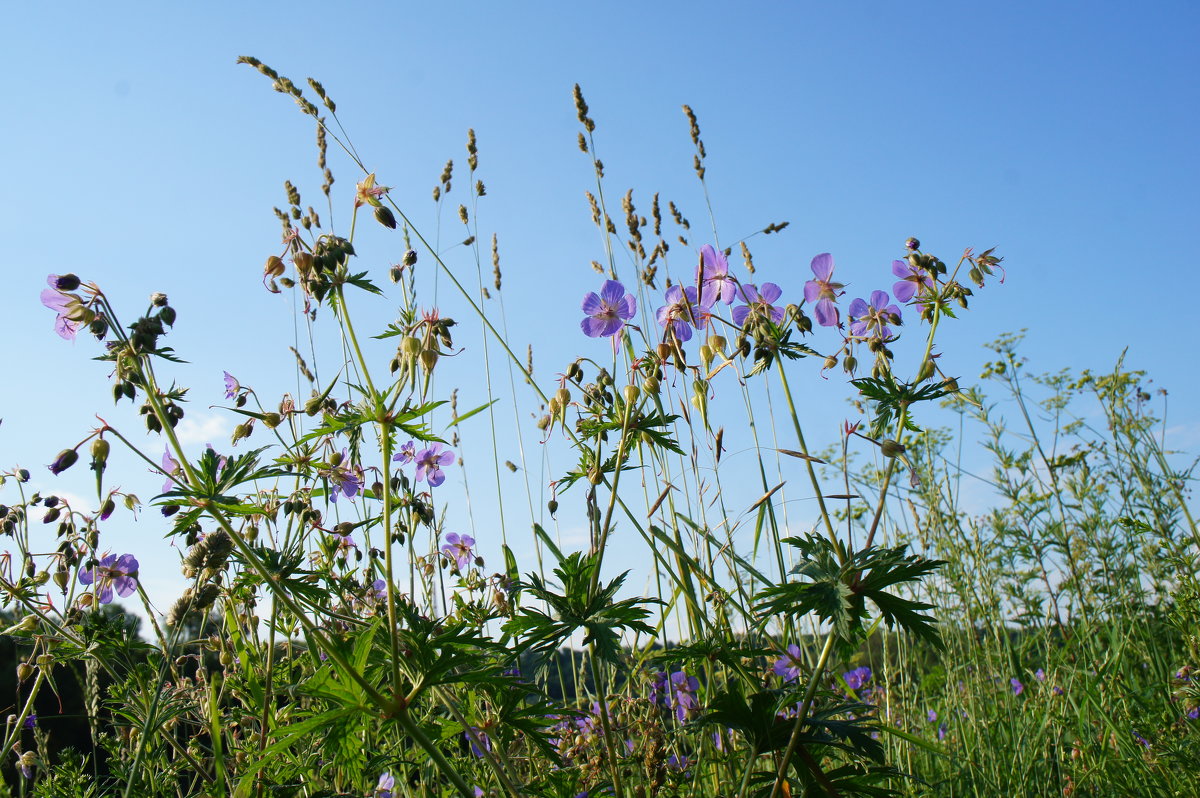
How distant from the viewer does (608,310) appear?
83.4 inches

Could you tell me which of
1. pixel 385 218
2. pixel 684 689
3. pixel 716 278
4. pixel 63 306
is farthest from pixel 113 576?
pixel 716 278

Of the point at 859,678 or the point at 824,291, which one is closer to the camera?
the point at 824,291

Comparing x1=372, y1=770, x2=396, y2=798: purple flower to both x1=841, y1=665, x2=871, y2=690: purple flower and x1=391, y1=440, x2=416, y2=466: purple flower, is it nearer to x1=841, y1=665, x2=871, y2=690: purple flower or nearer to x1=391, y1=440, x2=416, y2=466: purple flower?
x1=391, y1=440, x2=416, y2=466: purple flower

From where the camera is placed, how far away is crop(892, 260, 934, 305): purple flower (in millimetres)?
1944

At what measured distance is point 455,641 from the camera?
1.45 metres

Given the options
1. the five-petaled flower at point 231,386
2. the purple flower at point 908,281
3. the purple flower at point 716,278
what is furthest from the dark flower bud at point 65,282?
the purple flower at point 908,281

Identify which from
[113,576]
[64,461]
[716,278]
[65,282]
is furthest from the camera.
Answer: [113,576]

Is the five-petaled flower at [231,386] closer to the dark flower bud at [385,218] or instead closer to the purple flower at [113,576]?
the purple flower at [113,576]

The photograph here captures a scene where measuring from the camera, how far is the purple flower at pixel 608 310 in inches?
82.4

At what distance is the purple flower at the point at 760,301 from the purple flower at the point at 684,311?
0.08m

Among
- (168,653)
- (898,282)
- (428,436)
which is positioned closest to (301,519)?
(168,653)

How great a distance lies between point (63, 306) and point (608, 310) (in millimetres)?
1220

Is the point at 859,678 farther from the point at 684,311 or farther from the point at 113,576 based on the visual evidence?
the point at 113,576

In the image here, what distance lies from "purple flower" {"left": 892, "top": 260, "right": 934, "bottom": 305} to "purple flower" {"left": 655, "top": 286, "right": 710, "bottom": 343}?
46 centimetres
